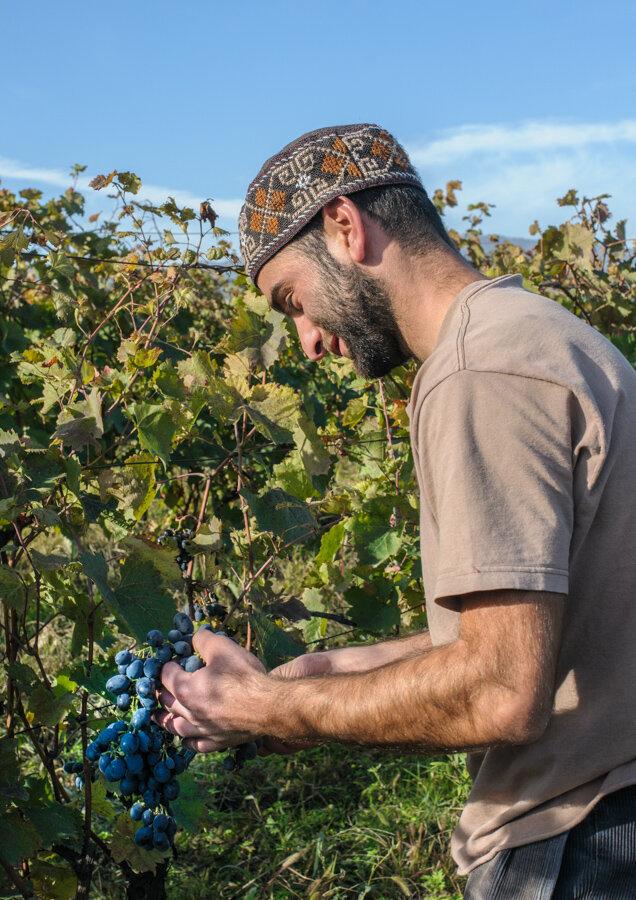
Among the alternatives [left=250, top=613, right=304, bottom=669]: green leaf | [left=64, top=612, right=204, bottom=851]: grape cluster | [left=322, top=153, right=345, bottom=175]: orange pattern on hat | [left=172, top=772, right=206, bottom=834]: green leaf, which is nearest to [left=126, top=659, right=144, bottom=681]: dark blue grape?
[left=64, top=612, right=204, bottom=851]: grape cluster

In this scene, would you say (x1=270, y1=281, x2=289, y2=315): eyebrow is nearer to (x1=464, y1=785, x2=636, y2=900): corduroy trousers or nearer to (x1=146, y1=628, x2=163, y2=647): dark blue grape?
(x1=146, y1=628, x2=163, y2=647): dark blue grape

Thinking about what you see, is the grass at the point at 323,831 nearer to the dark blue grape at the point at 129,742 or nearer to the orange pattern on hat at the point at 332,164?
the dark blue grape at the point at 129,742

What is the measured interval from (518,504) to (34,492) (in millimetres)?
1256

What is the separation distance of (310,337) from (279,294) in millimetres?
109

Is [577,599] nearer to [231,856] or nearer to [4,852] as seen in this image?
[4,852]

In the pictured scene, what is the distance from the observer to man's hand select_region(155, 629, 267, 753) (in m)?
1.61

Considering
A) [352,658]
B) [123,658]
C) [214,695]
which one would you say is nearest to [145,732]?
[123,658]

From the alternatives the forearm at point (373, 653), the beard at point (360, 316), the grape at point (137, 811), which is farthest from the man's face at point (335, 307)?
the grape at point (137, 811)

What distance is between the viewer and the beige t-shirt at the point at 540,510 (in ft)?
4.27

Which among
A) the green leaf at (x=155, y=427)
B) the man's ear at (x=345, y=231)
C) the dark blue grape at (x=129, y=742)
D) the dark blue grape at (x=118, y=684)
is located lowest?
the dark blue grape at (x=129, y=742)

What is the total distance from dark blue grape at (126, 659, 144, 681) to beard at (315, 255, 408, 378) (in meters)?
0.71

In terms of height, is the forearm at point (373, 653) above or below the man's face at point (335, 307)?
below

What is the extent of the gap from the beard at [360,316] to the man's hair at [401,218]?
0.06 m

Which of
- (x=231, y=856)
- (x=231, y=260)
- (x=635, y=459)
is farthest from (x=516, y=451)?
(x=231, y=856)
